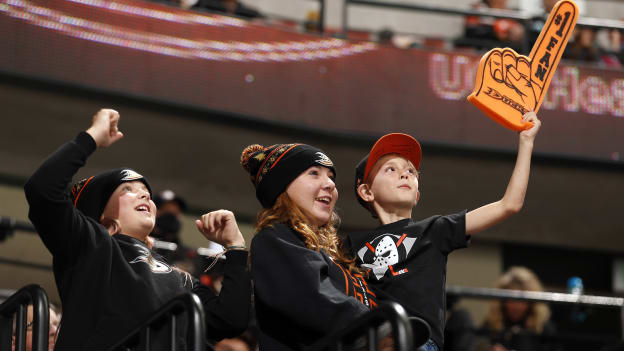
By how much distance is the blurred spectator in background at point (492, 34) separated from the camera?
8.57 meters

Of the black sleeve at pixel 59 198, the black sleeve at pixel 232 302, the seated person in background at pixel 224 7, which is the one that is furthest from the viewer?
the seated person in background at pixel 224 7

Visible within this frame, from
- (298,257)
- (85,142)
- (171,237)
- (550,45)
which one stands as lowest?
(171,237)

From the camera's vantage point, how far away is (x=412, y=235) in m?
3.06

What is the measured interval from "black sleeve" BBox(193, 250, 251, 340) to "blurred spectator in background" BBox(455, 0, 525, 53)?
616cm

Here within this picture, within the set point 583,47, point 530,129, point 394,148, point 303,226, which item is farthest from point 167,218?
point 583,47

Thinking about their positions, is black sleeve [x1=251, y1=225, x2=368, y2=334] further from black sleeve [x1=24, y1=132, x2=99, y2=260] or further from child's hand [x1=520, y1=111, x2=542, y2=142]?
child's hand [x1=520, y1=111, x2=542, y2=142]

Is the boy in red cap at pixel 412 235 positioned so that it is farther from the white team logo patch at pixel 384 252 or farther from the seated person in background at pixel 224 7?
the seated person in background at pixel 224 7

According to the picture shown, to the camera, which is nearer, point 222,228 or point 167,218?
point 222,228

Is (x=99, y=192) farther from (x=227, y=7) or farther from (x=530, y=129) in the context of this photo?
(x=227, y=7)

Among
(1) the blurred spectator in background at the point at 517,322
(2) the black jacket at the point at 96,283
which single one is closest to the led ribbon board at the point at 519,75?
(2) the black jacket at the point at 96,283

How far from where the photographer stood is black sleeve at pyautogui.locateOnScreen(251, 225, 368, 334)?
252cm

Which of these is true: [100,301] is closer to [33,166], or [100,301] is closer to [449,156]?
[33,166]

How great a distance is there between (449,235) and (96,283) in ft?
4.05

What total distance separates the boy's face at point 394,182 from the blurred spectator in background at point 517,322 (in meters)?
2.17
